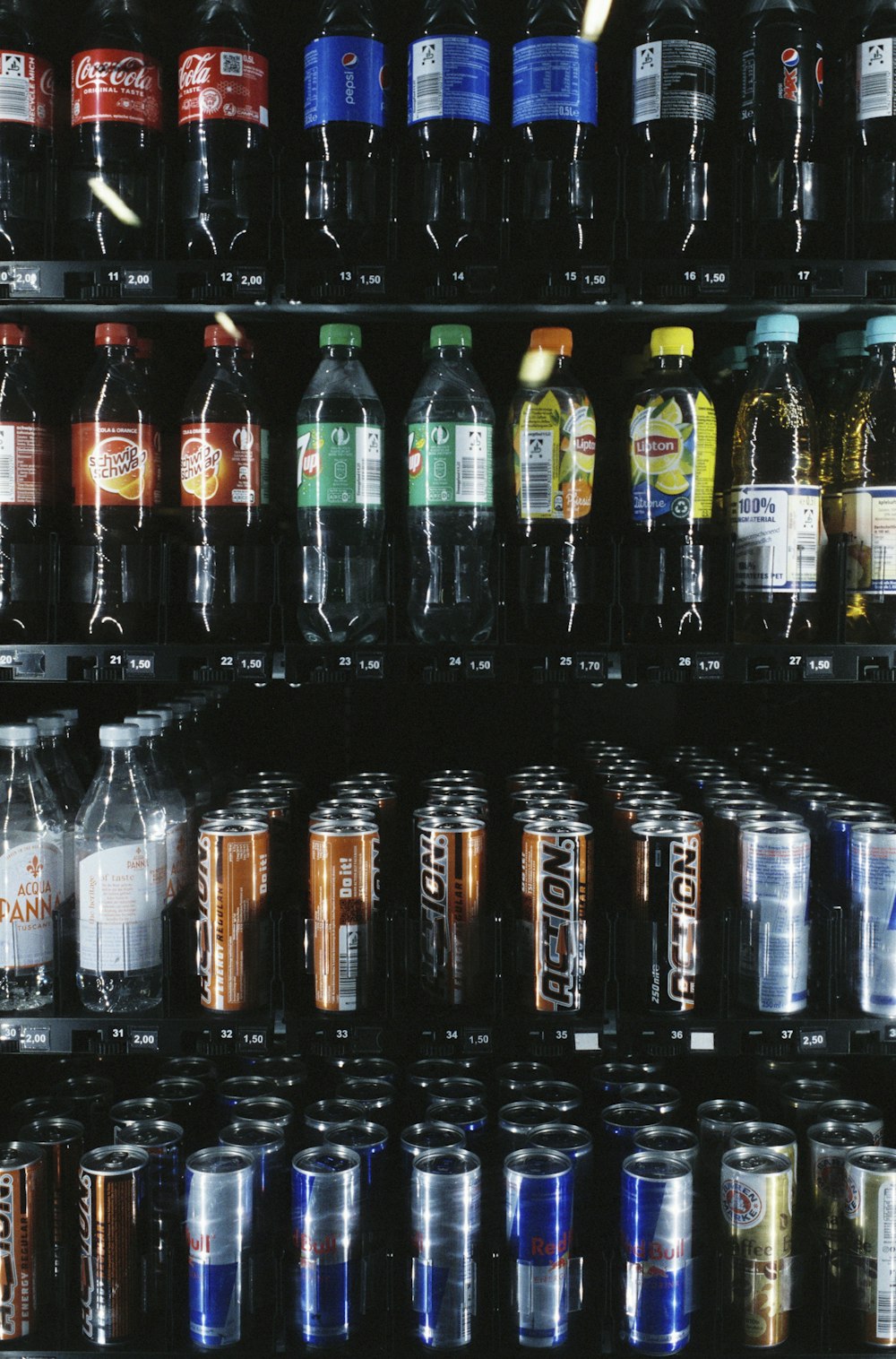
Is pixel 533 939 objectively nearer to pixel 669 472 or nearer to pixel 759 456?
pixel 669 472

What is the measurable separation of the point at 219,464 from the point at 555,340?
1.96 ft

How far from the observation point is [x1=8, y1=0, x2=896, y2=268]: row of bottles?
166cm

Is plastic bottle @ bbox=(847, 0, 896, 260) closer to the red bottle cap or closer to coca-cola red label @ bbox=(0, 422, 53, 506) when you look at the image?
the red bottle cap

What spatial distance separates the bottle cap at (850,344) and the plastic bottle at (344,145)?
857 mm

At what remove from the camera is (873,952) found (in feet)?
5.44

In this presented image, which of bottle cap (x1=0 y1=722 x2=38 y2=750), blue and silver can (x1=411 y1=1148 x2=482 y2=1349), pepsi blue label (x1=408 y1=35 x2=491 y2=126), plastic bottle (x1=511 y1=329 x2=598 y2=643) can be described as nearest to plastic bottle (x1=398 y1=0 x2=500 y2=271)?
pepsi blue label (x1=408 y1=35 x2=491 y2=126)

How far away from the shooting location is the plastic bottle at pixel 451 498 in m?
1.66

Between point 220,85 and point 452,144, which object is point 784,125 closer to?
point 452,144

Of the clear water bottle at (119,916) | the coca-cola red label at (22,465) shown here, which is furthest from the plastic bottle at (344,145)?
the clear water bottle at (119,916)

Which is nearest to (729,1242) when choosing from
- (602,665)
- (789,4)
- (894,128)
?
(602,665)

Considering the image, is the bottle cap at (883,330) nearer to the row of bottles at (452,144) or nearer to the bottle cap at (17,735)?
the row of bottles at (452,144)

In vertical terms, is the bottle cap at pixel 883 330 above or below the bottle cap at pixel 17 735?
above

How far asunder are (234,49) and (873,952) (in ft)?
5.75

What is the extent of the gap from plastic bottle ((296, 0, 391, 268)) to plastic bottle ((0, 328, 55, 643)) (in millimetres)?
507
